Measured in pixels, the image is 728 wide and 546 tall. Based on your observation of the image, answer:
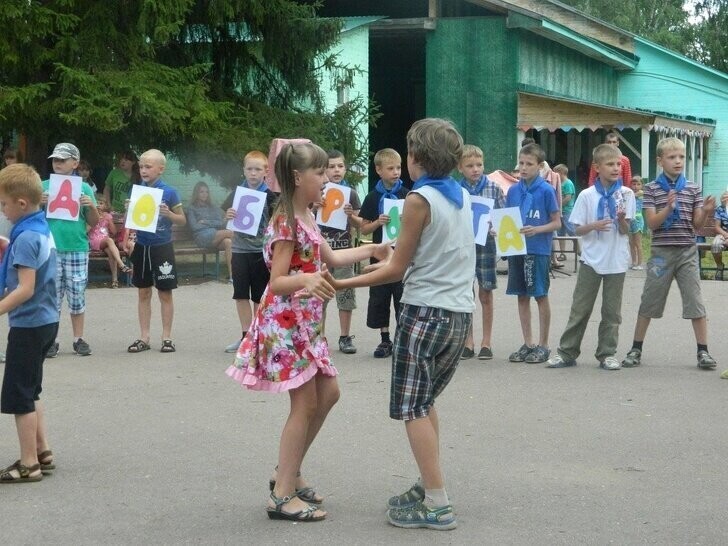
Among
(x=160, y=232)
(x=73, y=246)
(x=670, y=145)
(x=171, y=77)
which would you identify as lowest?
(x=73, y=246)

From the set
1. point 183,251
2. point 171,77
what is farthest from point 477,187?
point 183,251

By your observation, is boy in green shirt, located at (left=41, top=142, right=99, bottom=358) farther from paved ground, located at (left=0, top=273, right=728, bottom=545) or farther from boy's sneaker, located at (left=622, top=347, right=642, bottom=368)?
boy's sneaker, located at (left=622, top=347, right=642, bottom=368)

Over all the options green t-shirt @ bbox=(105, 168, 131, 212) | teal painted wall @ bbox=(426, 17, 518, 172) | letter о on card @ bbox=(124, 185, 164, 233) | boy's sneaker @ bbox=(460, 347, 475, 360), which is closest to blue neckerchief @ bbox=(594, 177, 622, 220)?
boy's sneaker @ bbox=(460, 347, 475, 360)

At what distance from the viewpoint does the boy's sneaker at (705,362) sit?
948 centimetres

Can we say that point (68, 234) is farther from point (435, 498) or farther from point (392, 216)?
point (435, 498)

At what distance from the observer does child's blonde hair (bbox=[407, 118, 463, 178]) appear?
526cm

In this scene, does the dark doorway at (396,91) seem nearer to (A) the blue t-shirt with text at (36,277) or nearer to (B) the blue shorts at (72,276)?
(B) the blue shorts at (72,276)

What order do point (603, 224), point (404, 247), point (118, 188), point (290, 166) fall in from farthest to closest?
point (118, 188)
point (603, 224)
point (290, 166)
point (404, 247)

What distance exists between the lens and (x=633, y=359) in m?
9.74

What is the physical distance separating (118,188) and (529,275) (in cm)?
901

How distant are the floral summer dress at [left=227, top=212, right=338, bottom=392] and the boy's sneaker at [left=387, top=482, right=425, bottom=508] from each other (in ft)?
2.31

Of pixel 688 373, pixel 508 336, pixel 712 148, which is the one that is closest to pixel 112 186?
pixel 508 336

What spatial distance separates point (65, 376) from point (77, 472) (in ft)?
10.1

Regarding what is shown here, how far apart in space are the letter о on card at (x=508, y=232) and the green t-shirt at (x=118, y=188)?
856cm
